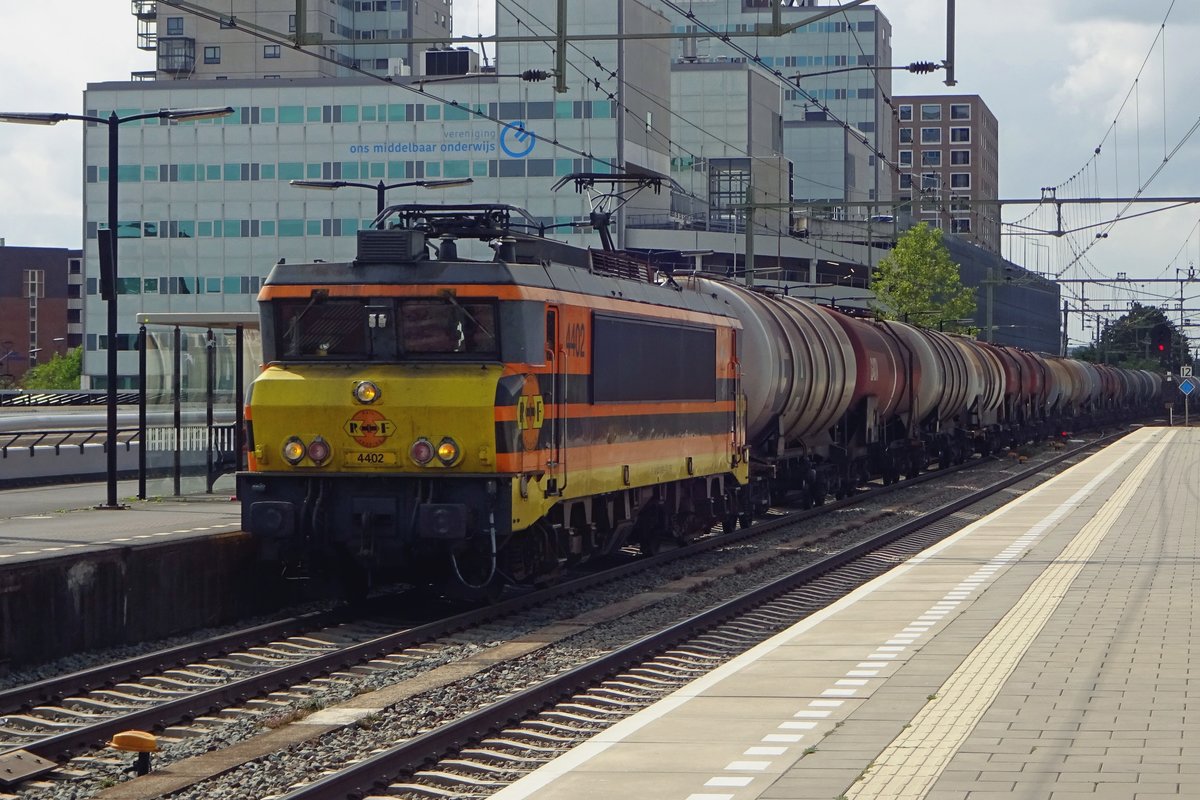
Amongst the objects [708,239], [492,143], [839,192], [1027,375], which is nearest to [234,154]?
[492,143]

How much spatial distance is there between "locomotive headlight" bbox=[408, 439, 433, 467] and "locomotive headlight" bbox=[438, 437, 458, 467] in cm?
10

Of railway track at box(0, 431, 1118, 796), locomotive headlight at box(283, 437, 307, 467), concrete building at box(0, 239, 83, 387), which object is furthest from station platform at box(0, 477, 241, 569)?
concrete building at box(0, 239, 83, 387)

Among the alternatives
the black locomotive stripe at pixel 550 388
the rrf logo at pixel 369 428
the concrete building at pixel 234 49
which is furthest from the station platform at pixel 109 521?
the concrete building at pixel 234 49

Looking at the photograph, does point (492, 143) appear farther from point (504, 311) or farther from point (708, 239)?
point (504, 311)

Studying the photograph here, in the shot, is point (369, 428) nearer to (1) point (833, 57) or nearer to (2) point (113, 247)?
(2) point (113, 247)

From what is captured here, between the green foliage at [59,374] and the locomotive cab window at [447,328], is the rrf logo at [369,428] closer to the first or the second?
the locomotive cab window at [447,328]

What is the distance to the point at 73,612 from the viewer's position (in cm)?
1545

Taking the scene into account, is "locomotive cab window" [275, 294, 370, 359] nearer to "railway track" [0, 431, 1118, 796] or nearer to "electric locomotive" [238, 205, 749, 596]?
"electric locomotive" [238, 205, 749, 596]

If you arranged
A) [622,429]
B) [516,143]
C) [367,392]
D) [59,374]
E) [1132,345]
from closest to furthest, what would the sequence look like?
[367,392] < [622,429] < [516,143] < [59,374] < [1132,345]

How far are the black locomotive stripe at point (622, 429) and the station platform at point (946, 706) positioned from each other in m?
3.39

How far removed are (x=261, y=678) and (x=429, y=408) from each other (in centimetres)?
409

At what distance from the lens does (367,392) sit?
16.8m

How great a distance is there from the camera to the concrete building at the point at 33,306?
534 feet

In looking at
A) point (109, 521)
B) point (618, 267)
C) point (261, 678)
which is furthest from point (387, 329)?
point (109, 521)
